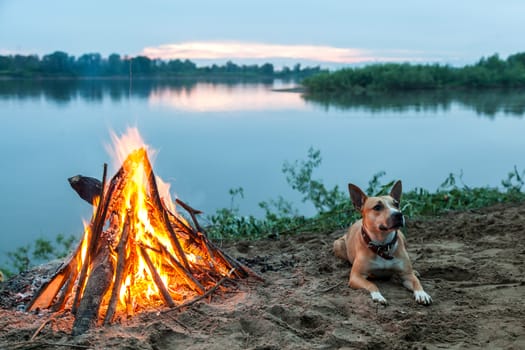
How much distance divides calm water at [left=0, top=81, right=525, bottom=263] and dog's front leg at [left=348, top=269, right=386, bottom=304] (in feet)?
8.17

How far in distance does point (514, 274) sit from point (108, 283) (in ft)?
12.0

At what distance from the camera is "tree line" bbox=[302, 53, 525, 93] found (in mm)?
30766

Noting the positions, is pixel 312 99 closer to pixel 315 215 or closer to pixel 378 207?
pixel 315 215

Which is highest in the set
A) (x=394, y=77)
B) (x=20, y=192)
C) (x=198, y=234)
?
(x=394, y=77)

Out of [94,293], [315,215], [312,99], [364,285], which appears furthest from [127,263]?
[312,99]

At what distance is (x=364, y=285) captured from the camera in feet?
15.3

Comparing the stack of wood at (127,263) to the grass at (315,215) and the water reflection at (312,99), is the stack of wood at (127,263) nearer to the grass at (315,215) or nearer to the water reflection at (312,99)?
the grass at (315,215)

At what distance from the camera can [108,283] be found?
4.12 m

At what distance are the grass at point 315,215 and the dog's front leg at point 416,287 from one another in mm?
2282

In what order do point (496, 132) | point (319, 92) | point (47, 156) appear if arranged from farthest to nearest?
point (319, 92)
point (496, 132)
point (47, 156)

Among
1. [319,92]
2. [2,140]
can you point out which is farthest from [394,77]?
[2,140]

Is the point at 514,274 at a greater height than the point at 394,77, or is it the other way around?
the point at 394,77

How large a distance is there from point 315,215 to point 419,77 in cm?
2458

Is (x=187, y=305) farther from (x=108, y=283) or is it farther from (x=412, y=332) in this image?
(x=412, y=332)
